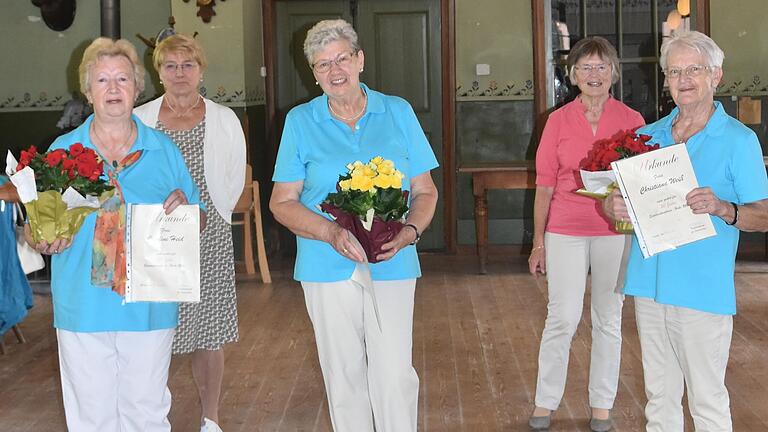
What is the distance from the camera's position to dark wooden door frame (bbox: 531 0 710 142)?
31.2 feet

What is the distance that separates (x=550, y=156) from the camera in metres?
4.21

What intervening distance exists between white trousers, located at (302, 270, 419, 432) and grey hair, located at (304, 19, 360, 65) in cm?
69

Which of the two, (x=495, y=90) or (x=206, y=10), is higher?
(x=206, y=10)

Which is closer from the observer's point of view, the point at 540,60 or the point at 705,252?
the point at 705,252

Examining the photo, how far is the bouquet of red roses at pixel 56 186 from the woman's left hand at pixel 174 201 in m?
0.20

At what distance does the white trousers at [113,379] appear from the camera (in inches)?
121

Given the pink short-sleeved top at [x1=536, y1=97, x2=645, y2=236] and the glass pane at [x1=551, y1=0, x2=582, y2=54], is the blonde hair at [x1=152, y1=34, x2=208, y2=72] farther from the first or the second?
the glass pane at [x1=551, y1=0, x2=582, y2=54]

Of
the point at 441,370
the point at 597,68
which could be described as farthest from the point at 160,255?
the point at 441,370

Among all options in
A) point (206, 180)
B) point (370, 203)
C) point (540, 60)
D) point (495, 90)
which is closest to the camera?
point (370, 203)

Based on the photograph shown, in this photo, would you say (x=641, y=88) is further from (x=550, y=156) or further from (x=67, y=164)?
(x=67, y=164)

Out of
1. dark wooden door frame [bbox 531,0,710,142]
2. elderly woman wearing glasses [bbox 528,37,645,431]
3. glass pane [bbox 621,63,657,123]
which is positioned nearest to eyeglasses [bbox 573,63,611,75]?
elderly woman wearing glasses [bbox 528,37,645,431]

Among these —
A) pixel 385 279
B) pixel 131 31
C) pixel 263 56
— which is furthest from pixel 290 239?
pixel 385 279

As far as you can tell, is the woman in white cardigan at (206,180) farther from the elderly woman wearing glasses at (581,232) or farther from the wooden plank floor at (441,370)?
the elderly woman wearing glasses at (581,232)

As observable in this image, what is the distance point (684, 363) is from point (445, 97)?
686cm
